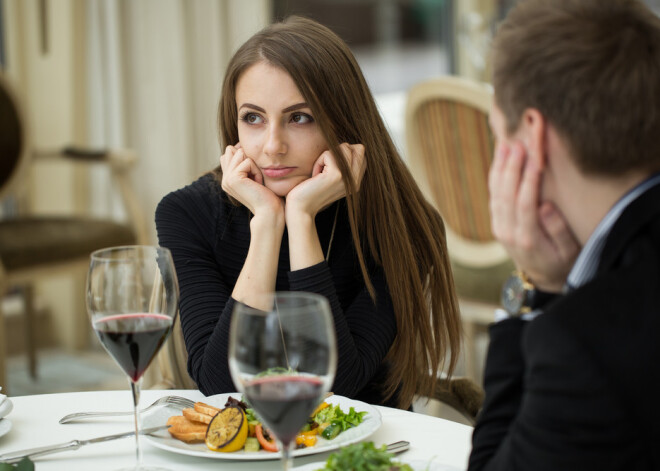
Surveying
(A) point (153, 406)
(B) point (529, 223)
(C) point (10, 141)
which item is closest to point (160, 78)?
(C) point (10, 141)

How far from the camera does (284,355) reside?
702mm

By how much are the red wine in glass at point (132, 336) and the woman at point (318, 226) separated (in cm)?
44

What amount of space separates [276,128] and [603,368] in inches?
33.7

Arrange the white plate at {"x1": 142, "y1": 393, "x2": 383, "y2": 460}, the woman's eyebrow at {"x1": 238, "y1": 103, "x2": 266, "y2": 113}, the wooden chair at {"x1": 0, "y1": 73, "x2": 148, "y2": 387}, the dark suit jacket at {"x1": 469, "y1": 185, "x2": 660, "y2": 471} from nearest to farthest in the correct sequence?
the dark suit jacket at {"x1": 469, "y1": 185, "x2": 660, "y2": 471} → the white plate at {"x1": 142, "y1": 393, "x2": 383, "y2": 460} → the woman's eyebrow at {"x1": 238, "y1": 103, "x2": 266, "y2": 113} → the wooden chair at {"x1": 0, "y1": 73, "x2": 148, "y2": 387}

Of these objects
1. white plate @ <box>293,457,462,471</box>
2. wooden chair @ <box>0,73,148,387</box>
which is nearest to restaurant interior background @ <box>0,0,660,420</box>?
wooden chair @ <box>0,73,148,387</box>

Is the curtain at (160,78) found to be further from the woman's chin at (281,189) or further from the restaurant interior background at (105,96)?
the woman's chin at (281,189)

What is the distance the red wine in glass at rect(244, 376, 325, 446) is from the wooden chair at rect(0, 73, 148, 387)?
247 cm

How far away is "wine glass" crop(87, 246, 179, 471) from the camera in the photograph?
88 centimetres

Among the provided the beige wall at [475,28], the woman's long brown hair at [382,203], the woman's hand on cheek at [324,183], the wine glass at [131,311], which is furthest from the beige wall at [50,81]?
the wine glass at [131,311]

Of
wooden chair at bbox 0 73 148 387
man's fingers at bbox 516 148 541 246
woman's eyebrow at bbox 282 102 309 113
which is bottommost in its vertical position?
wooden chair at bbox 0 73 148 387

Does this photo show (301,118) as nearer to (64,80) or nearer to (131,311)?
(131,311)

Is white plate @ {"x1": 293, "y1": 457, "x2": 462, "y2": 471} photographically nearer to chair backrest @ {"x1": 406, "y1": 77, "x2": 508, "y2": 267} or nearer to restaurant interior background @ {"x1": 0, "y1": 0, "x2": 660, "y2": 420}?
chair backrest @ {"x1": 406, "y1": 77, "x2": 508, "y2": 267}

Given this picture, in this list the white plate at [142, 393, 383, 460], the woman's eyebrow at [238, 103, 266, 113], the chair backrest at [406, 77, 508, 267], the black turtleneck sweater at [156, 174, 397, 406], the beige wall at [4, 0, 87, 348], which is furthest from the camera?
the beige wall at [4, 0, 87, 348]

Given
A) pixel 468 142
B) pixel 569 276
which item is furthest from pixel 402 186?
pixel 468 142
